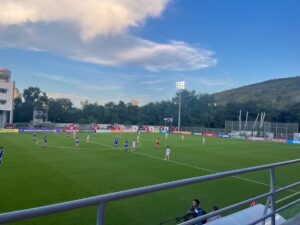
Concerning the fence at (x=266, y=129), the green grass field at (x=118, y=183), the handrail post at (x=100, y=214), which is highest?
the fence at (x=266, y=129)

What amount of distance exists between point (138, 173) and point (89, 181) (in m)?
4.56

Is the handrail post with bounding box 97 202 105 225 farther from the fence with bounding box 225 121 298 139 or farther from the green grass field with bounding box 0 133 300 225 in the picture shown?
the fence with bounding box 225 121 298 139

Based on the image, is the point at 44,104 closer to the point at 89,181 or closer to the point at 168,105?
the point at 168,105

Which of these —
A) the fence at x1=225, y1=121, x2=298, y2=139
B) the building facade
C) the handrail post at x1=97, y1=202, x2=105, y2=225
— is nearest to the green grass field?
the handrail post at x1=97, y1=202, x2=105, y2=225

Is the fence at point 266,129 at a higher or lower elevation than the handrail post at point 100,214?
higher

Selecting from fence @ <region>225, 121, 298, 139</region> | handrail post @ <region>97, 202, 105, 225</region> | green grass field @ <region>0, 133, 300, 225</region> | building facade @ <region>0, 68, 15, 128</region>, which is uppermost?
building facade @ <region>0, 68, 15, 128</region>

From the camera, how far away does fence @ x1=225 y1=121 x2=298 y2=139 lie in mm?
76350

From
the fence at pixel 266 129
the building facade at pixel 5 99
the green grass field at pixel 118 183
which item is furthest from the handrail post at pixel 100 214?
the building facade at pixel 5 99

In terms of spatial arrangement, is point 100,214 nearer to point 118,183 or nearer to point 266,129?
point 118,183

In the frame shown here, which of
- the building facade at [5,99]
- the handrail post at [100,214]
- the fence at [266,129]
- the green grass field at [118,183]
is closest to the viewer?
the handrail post at [100,214]

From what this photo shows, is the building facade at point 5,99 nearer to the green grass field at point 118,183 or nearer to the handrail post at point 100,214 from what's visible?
the green grass field at point 118,183

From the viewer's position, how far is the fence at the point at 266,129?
76350mm

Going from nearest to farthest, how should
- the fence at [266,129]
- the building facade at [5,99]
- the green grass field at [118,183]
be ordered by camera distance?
→ 1. the green grass field at [118,183]
2. the fence at [266,129]
3. the building facade at [5,99]

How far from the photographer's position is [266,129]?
80750 mm
